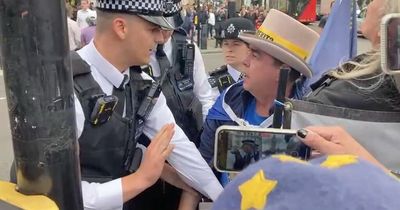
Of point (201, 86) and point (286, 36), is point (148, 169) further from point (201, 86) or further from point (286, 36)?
point (201, 86)

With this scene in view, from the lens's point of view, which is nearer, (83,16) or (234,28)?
(234,28)

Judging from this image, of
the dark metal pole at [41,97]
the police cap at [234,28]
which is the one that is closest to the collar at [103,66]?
the dark metal pole at [41,97]

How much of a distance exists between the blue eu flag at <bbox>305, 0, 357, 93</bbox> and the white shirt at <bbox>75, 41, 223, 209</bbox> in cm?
55

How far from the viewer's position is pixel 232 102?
7.79 feet

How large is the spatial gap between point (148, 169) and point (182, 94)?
112 centimetres

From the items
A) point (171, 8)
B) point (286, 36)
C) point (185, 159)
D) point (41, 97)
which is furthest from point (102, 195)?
point (171, 8)

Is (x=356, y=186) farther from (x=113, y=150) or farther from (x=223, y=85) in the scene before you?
(x=223, y=85)

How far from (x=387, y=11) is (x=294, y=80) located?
0.97 m

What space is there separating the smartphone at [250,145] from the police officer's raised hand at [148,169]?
618mm

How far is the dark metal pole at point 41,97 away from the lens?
117 centimetres

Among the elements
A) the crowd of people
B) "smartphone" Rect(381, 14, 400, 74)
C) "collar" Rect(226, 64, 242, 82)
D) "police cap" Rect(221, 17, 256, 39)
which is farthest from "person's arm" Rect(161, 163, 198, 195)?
"police cap" Rect(221, 17, 256, 39)

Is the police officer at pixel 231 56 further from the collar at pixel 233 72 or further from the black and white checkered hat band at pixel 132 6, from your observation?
the black and white checkered hat band at pixel 132 6

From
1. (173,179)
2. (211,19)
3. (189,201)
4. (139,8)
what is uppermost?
(139,8)

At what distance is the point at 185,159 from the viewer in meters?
2.12
